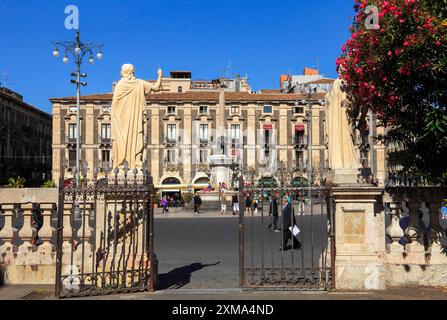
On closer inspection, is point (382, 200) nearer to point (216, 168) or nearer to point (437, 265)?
point (437, 265)

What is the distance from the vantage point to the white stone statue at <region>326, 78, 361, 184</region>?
8422 mm

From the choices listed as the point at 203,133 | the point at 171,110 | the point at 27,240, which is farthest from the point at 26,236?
the point at 171,110

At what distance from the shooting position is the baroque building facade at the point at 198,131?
212ft

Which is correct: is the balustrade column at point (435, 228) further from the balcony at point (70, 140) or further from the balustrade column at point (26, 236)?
the balcony at point (70, 140)

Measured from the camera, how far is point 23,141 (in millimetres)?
70625

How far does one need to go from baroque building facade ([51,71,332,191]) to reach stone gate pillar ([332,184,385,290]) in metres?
55.7

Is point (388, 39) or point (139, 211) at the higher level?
point (388, 39)

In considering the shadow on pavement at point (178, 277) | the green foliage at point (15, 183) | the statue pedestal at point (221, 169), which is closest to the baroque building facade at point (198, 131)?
the green foliage at point (15, 183)

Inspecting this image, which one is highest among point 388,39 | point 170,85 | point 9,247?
point 170,85

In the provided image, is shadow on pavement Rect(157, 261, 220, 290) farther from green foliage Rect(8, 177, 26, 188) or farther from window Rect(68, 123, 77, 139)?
window Rect(68, 123, 77, 139)

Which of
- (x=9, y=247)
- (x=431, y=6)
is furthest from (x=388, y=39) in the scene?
(x=9, y=247)

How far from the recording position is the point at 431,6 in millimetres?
7145

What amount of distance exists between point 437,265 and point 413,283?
452 mm

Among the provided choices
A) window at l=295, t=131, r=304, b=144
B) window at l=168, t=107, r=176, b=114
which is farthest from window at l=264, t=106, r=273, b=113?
window at l=168, t=107, r=176, b=114
